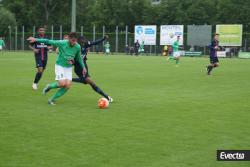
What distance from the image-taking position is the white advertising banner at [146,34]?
65.5 m

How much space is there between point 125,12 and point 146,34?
20978 mm

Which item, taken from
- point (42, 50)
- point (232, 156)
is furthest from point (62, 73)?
point (232, 156)

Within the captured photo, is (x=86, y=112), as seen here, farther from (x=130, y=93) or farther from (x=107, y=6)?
(x=107, y=6)

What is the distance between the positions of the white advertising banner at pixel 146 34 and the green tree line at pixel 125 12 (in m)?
14.9

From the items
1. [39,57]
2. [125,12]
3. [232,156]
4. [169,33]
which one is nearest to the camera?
[232,156]

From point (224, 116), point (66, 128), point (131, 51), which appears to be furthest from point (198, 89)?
point (131, 51)

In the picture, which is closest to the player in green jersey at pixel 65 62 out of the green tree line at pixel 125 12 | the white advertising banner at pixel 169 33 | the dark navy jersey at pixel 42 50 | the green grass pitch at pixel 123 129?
the green grass pitch at pixel 123 129

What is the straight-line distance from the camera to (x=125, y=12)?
283 ft

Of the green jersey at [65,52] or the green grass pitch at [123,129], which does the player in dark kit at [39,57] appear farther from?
the green jersey at [65,52]

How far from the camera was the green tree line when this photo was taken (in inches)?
3113

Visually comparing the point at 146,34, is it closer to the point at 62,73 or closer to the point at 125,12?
the point at 125,12

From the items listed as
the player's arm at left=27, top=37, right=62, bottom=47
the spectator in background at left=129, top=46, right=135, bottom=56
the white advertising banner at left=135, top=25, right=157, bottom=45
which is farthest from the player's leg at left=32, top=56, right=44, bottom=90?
the white advertising banner at left=135, top=25, right=157, bottom=45

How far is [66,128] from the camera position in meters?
9.46

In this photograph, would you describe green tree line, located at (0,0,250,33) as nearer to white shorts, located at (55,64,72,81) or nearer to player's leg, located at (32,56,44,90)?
player's leg, located at (32,56,44,90)
